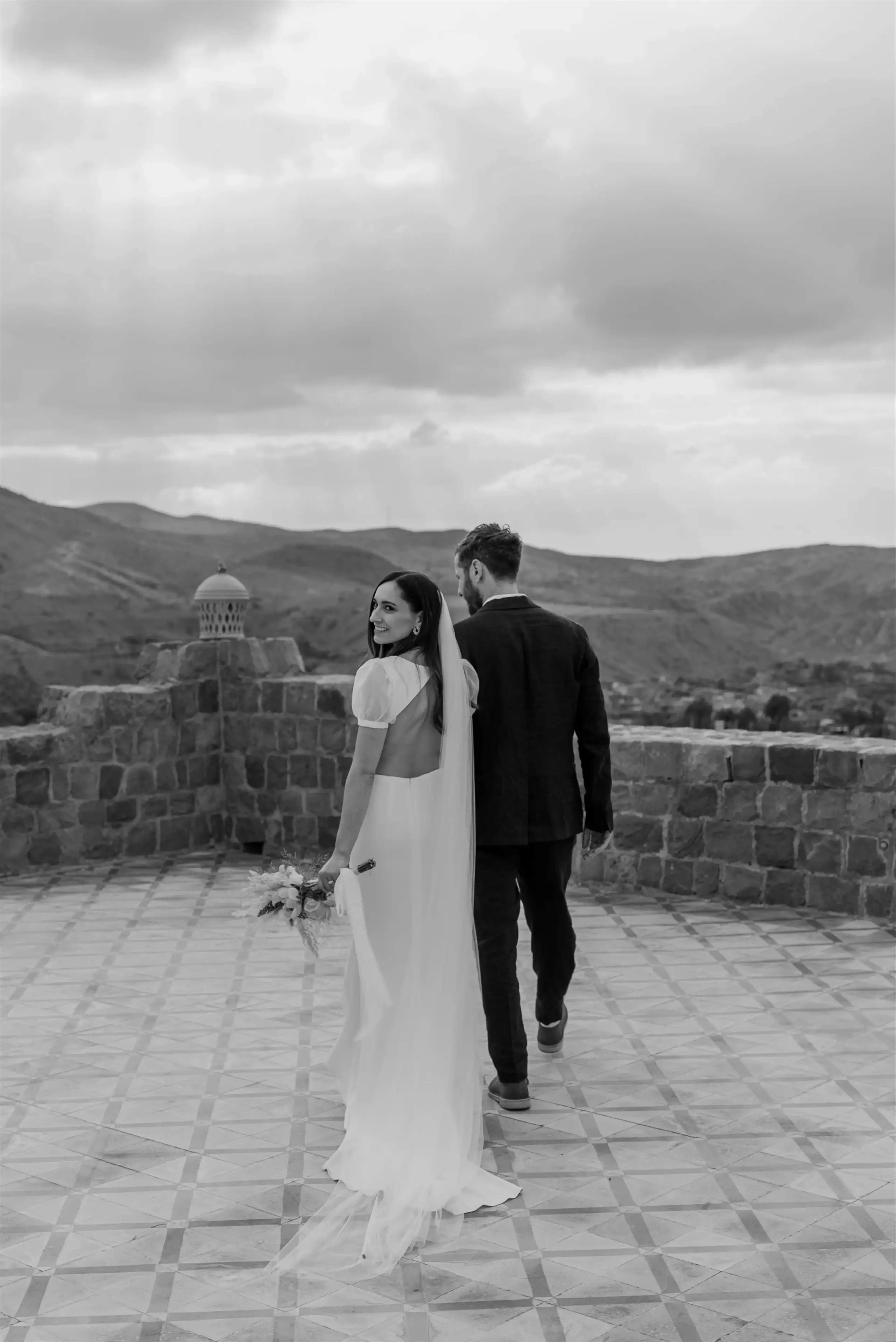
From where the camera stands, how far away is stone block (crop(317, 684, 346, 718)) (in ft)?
29.5

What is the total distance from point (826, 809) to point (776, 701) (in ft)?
24.0

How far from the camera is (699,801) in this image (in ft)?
25.9

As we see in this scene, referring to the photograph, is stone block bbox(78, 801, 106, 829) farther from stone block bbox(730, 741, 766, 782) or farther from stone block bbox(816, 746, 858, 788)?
stone block bbox(816, 746, 858, 788)

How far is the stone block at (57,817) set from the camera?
28.7ft

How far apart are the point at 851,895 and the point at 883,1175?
11.2 feet

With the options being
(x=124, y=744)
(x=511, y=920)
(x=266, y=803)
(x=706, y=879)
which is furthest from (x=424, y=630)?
(x=266, y=803)

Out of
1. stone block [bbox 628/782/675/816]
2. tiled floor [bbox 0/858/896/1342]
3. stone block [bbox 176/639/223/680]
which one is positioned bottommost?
tiled floor [bbox 0/858/896/1342]

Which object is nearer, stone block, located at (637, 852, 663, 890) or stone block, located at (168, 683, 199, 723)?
stone block, located at (637, 852, 663, 890)

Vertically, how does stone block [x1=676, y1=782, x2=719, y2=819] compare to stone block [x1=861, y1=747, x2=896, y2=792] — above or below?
below

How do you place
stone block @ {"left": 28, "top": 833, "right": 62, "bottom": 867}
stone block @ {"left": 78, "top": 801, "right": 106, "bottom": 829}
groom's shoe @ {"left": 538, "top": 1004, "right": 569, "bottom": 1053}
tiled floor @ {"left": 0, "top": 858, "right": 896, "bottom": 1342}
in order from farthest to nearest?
stone block @ {"left": 78, "top": 801, "right": 106, "bottom": 829} < stone block @ {"left": 28, "top": 833, "right": 62, "bottom": 867} < groom's shoe @ {"left": 538, "top": 1004, "right": 569, "bottom": 1053} < tiled floor @ {"left": 0, "top": 858, "right": 896, "bottom": 1342}

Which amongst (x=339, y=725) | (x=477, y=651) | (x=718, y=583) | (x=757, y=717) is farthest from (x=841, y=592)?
(x=477, y=651)

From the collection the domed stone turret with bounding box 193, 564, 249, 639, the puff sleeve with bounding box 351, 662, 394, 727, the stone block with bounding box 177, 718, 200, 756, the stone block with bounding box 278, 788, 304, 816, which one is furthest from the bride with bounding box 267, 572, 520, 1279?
the domed stone turret with bounding box 193, 564, 249, 639

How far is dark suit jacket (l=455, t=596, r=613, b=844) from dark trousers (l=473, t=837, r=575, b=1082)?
0.09 metres

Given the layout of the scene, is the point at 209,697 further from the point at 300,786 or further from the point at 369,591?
the point at 369,591
